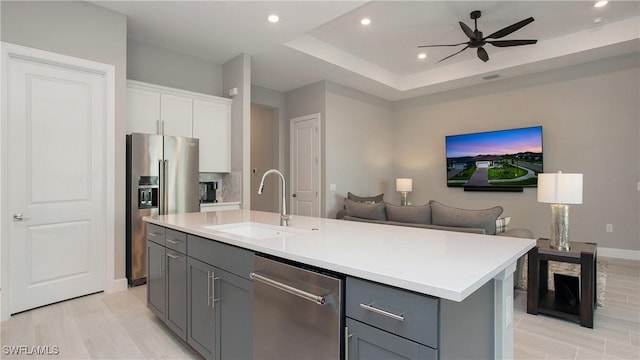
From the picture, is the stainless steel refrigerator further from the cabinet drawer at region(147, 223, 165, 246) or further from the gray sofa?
the gray sofa

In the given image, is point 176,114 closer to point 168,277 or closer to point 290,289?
point 168,277

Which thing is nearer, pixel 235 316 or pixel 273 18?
pixel 235 316

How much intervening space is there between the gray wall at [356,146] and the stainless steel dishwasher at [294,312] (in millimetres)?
3947

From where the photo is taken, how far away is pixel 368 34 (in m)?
4.30

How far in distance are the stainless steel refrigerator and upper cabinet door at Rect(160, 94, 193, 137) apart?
0.32 metres

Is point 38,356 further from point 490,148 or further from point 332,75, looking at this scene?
point 490,148

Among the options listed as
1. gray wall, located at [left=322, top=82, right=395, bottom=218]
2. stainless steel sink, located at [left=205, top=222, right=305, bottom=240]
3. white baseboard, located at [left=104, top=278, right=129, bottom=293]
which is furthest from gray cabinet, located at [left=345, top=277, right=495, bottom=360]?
gray wall, located at [left=322, top=82, right=395, bottom=218]

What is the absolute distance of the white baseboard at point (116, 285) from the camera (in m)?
3.19

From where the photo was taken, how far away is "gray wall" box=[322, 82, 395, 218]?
18.0ft

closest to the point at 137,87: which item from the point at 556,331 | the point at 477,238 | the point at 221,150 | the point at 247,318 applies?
the point at 221,150

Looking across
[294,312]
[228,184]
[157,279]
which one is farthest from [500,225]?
[228,184]

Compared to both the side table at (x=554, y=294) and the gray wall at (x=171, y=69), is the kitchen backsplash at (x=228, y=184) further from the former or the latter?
the side table at (x=554, y=294)

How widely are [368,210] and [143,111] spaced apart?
291cm

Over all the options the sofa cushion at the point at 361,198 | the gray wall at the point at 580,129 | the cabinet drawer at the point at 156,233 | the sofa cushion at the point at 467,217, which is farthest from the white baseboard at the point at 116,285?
the gray wall at the point at 580,129
